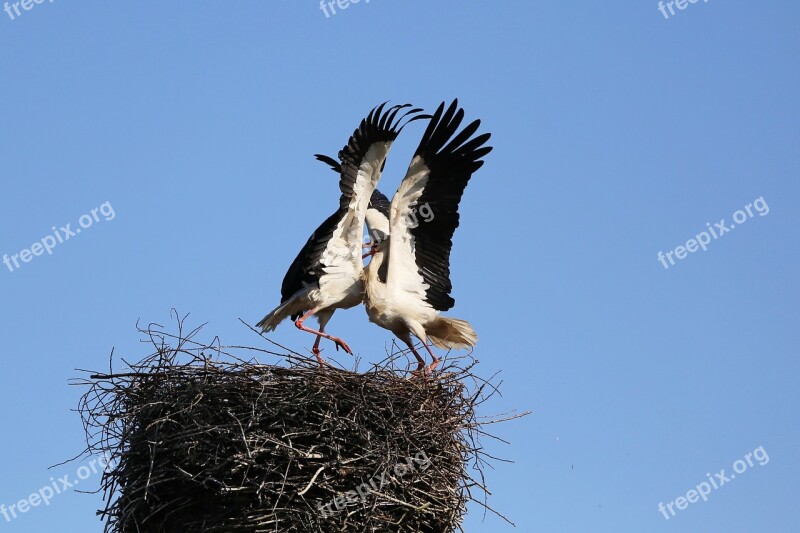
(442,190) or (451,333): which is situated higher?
(442,190)

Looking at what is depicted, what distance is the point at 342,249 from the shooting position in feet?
36.8

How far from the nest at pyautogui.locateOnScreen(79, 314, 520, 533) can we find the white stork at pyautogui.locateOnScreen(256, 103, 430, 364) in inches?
90.3

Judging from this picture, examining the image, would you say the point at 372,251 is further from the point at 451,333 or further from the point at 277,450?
the point at 277,450

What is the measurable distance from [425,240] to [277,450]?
357 cm

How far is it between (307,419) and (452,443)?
1125 mm

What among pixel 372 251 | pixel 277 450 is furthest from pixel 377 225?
pixel 277 450

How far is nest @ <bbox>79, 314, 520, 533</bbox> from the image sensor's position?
826 centimetres

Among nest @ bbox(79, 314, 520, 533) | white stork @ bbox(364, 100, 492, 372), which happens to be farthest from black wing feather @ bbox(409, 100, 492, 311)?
nest @ bbox(79, 314, 520, 533)

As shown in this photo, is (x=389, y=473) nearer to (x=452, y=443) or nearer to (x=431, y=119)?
(x=452, y=443)

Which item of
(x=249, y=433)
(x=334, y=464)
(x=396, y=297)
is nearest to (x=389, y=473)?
(x=334, y=464)

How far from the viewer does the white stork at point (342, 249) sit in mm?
10828

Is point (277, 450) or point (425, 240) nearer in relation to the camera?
point (277, 450)

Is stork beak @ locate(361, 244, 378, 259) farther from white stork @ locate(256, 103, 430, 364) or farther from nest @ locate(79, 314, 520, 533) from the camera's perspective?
nest @ locate(79, 314, 520, 533)

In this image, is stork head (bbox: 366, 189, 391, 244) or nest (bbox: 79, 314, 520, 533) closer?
nest (bbox: 79, 314, 520, 533)
